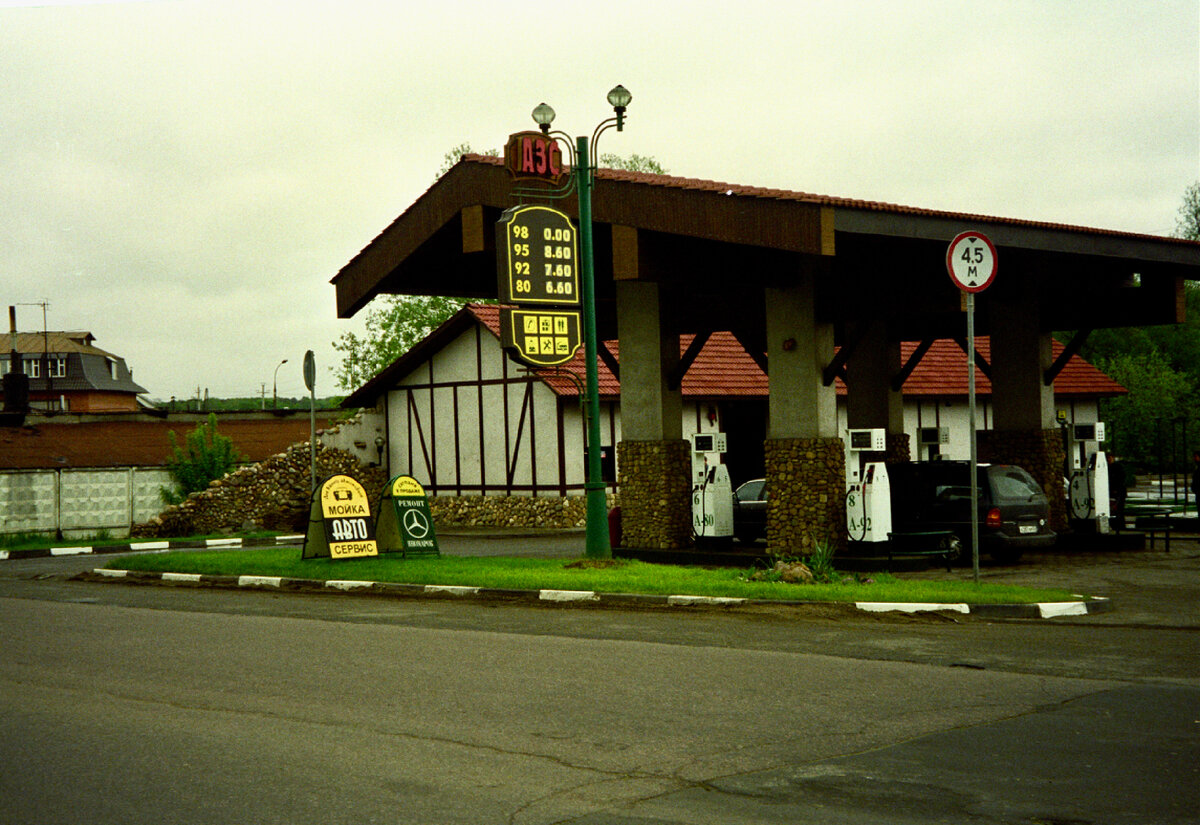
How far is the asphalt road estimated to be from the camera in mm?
6023

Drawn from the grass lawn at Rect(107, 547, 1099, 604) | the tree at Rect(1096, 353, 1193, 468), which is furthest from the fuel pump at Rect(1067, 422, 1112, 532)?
the tree at Rect(1096, 353, 1193, 468)

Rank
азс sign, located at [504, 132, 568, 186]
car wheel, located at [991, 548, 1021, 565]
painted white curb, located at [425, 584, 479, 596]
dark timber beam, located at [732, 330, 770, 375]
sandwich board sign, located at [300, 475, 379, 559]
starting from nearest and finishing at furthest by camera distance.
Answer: painted white curb, located at [425, 584, 479, 596]
азс sign, located at [504, 132, 568, 186]
car wheel, located at [991, 548, 1021, 565]
sandwich board sign, located at [300, 475, 379, 559]
dark timber beam, located at [732, 330, 770, 375]

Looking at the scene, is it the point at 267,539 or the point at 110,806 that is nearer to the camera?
the point at 110,806

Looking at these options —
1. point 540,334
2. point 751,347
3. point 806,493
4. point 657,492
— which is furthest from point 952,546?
point 540,334

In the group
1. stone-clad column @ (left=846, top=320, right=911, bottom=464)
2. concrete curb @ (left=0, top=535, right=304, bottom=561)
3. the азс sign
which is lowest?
concrete curb @ (left=0, top=535, right=304, bottom=561)

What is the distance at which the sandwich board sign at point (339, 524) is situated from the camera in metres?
20.2

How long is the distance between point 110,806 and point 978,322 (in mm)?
25157

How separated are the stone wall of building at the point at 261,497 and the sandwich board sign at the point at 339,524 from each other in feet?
48.8

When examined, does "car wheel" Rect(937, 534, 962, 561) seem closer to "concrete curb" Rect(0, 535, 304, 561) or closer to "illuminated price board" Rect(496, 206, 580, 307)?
"illuminated price board" Rect(496, 206, 580, 307)

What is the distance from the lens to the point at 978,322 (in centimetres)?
2839

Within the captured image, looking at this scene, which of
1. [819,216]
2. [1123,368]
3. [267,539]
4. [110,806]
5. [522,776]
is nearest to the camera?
[110,806]

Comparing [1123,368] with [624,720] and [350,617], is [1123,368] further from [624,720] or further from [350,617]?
[624,720]

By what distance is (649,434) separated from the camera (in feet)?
72.9

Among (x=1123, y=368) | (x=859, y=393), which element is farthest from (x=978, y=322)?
(x=1123, y=368)
